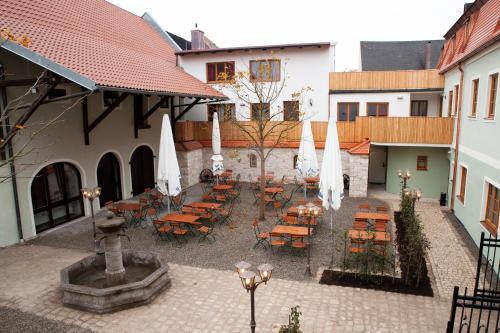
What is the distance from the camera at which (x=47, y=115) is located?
39.3 ft

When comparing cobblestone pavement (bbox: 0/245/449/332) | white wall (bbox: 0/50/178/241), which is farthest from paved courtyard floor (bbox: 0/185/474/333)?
white wall (bbox: 0/50/178/241)

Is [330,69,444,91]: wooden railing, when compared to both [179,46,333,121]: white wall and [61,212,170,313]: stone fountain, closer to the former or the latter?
[179,46,333,121]: white wall

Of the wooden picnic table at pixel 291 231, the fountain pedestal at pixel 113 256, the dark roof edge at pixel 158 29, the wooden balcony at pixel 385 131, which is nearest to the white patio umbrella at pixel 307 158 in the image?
the wooden balcony at pixel 385 131

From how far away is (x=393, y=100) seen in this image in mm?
19594

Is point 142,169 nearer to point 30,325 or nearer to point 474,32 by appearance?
point 30,325

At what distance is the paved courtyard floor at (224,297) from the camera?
679cm

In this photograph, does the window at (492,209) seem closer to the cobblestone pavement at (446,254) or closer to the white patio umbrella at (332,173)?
the cobblestone pavement at (446,254)

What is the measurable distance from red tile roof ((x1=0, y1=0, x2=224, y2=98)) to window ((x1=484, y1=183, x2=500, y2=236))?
1158 centimetres

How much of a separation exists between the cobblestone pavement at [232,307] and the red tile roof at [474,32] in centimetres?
737

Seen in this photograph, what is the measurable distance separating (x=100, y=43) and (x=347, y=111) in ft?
43.3

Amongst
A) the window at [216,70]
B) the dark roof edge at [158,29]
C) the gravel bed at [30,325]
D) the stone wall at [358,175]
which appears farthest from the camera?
the dark roof edge at [158,29]

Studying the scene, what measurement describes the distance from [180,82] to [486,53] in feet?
41.3

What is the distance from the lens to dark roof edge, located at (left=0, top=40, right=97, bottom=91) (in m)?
9.16

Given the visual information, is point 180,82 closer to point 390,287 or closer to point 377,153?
point 377,153
